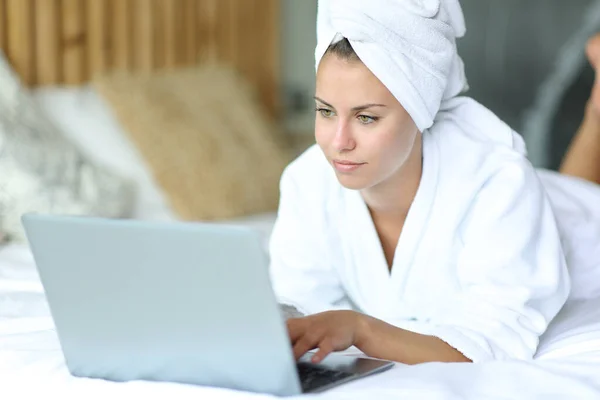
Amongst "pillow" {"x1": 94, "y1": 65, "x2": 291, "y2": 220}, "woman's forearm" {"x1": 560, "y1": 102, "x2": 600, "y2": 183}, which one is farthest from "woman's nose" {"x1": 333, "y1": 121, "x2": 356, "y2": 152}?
"pillow" {"x1": 94, "y1": 65, "x2": 291, "y2": 220}

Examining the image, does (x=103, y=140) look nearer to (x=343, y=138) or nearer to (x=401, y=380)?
(x=343, y=138)

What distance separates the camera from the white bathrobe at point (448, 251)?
1404 mm

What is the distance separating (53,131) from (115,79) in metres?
0.32

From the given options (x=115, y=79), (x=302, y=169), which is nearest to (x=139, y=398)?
(x=302, y=169)

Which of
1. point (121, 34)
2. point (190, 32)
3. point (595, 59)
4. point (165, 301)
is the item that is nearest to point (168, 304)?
point (165, 301)

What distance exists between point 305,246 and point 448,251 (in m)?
0.25

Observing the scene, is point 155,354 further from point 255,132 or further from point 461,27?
point 255,132

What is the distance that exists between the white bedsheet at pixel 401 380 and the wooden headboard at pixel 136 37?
159 centimetres

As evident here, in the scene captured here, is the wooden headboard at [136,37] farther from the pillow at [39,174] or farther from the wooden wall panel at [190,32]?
the pillow at [39,174]

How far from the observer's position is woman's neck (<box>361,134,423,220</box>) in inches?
60.7

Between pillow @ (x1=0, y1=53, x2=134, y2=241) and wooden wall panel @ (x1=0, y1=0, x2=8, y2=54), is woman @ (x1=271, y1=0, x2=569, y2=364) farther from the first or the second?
wooden wall panel @ (x1=0, y1=0, x2=8, y2=54)

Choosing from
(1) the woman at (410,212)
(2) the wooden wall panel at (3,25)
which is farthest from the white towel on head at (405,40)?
(2) the wooden wall panel at (3,25)

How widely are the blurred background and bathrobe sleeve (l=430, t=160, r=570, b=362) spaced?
4.14 feet

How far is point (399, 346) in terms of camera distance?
130cm
